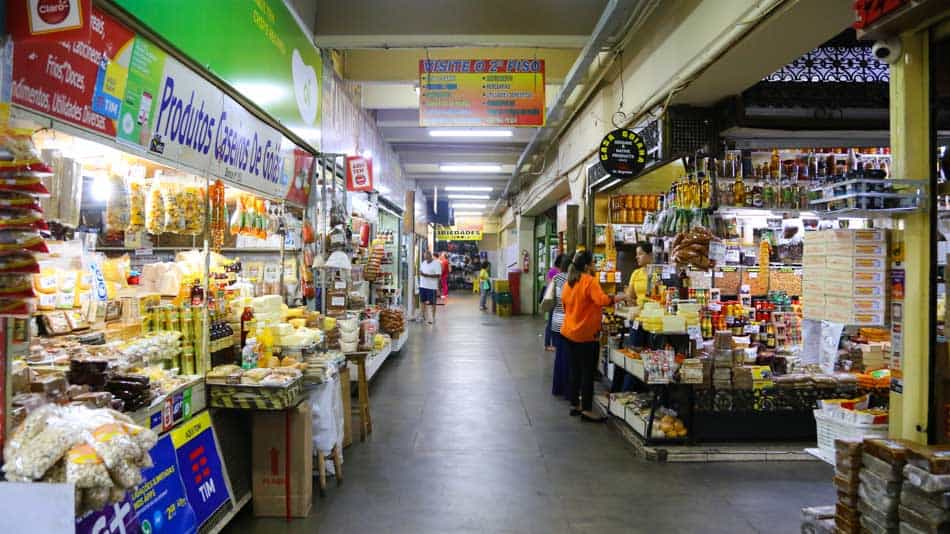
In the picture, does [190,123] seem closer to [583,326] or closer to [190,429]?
[190,429]

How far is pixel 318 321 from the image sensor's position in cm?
546

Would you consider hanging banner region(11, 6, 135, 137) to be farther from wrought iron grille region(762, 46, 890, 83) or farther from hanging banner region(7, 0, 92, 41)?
wrought iron grille region(762, 46, 890, 83)

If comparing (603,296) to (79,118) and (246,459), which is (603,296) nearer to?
(246,459)

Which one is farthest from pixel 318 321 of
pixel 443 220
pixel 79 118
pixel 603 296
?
pixel 443 220

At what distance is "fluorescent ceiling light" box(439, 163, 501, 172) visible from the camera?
1491 cm

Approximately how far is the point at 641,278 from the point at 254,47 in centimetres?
449

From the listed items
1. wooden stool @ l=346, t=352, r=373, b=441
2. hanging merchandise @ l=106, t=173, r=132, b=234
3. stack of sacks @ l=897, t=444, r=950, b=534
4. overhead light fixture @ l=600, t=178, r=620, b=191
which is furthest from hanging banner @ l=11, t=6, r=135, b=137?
overhead light fixture @ l=600, t=178, r=620, b=191

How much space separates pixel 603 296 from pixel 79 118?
452 centimetres

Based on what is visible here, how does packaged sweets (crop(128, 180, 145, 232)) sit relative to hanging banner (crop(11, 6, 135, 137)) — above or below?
below

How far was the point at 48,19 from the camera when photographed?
208 centimetres

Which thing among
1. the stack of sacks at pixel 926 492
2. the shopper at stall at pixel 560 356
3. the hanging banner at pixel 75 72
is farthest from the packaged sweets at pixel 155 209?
the shopper at stall at pixel 560 356

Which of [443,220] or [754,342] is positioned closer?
[754,342]

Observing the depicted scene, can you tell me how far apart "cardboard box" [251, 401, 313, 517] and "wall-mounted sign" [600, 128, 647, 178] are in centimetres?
403

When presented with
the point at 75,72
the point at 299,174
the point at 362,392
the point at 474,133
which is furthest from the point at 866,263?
the point at 474,133
